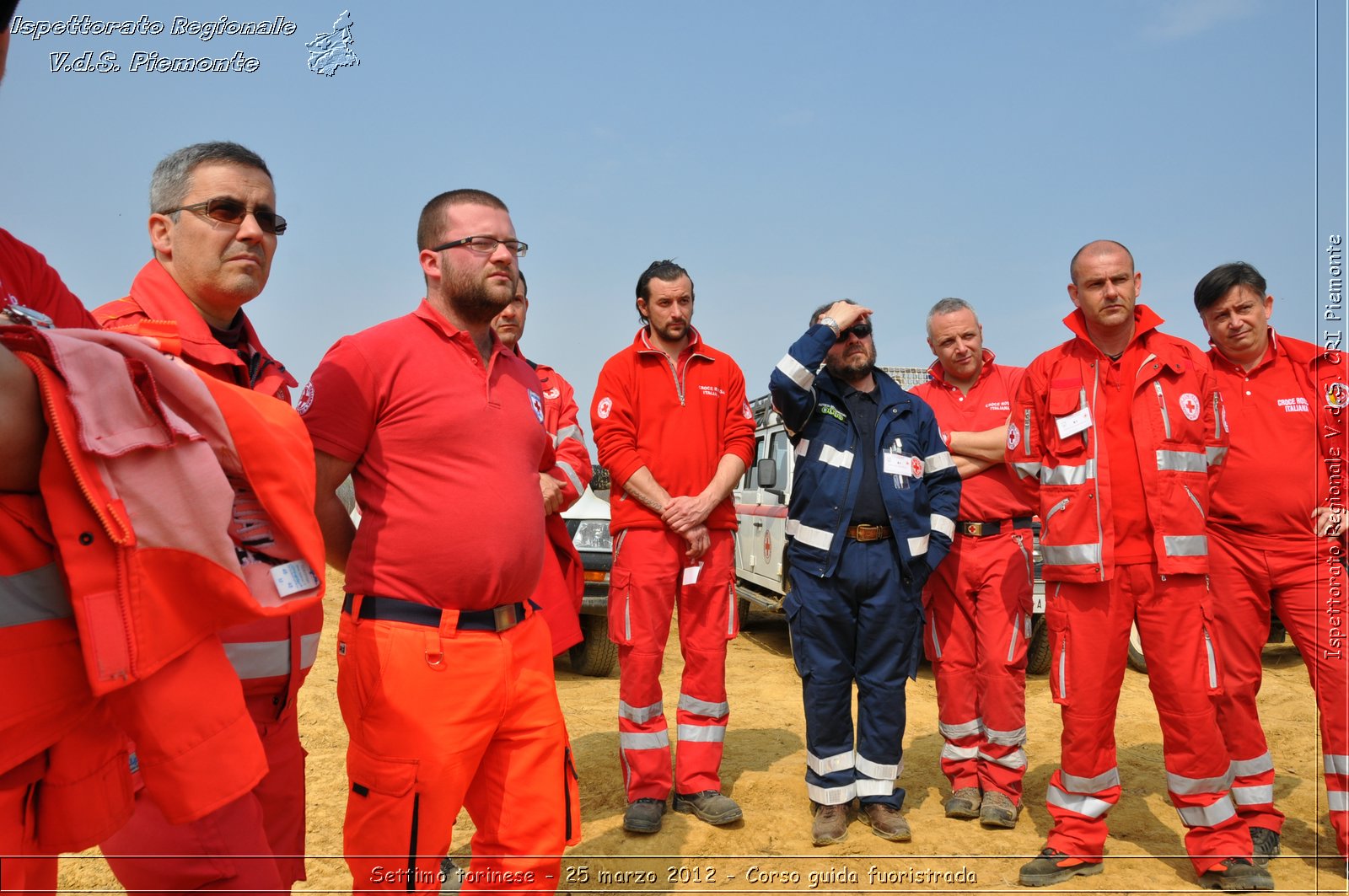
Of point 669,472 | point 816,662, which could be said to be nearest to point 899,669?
point 816,662

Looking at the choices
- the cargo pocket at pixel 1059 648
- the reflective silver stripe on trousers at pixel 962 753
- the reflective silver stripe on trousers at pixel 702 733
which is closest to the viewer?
the cargo pocket at pixel 1059 648

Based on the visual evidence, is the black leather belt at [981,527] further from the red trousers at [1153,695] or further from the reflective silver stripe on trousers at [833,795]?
the reflective silver stripe on trousers at [833,795]

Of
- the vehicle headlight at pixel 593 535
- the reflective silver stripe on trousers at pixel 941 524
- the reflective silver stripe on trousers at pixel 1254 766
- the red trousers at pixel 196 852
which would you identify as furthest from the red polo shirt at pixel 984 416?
the red trousers at pixel 196 852

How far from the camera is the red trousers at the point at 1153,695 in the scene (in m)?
4.06

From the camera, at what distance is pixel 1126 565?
4.18 meters

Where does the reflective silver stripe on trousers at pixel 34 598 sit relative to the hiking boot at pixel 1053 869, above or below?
above

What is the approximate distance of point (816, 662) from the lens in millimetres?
4613

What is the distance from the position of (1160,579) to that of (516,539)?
303cm

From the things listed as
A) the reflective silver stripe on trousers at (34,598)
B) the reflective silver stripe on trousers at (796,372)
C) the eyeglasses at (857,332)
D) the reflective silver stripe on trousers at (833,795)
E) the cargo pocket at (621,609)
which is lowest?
the reflective silver stripe on trousers at (833,795)

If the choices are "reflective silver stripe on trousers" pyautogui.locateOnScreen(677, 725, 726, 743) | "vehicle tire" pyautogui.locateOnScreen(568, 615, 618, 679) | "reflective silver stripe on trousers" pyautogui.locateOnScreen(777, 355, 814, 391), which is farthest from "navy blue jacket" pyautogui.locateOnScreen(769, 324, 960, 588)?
"vehicle tire" pyautogui.locateOnScreen(568, 615, 618, 679)

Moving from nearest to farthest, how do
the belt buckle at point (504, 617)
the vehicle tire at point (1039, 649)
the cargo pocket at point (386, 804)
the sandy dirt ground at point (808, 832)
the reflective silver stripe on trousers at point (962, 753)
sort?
the cargo pocket at point (386, 804) < the belt buckle at point (504, 617) < the sandy dirt ground at point (808, 832) < the reflective silver stripe on trousers at point (962, 753) < the vehicle tire at point (1039, 649)

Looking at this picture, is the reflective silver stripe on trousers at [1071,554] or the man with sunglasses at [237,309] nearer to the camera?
the man with sunglasses at [237,309]

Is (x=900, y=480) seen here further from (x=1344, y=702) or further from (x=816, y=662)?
(x=1344, y=702)

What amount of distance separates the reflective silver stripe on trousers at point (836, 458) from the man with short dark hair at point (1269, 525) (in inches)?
75.7
